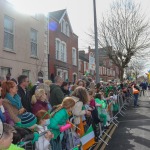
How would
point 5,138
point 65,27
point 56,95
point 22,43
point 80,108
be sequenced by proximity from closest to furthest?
point 5,138, point 80,108, point 56,95, point 22,43, point 65,27

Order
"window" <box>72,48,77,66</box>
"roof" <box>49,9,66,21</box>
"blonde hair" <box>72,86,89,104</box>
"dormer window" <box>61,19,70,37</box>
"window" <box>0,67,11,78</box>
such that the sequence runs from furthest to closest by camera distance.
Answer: "window" <box>72,48,77,66</box> → "dormer window" <box>61,19,70,37</box> → "roof" <box>49,9,66,21</box> → "window" <box>0,67,11,78</box> → "blonde hair" <box>72,86,89,104</box>

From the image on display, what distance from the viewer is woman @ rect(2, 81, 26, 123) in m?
4.89

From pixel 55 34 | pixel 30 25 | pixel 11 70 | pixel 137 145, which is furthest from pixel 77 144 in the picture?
pixel 55 34

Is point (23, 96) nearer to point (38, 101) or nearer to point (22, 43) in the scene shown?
point (38, 101)

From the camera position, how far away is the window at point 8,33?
14950 mm

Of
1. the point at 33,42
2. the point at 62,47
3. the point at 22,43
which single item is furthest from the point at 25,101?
the point at 62,47

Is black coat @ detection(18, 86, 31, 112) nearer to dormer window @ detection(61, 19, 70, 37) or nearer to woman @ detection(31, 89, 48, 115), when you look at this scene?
woman @ detection(31, 89, 48, 115)

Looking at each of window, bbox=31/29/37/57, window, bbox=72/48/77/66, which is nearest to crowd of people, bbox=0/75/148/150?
window, bbox=31/29/37/57

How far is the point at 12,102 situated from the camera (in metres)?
5.29

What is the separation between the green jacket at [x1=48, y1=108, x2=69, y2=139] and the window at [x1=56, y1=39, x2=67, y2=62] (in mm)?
18227

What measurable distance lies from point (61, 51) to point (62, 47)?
0.55m

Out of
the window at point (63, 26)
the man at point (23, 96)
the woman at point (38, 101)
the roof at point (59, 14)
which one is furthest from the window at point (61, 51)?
the woman at point (38, 101)

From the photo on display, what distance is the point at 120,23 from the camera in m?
28.3

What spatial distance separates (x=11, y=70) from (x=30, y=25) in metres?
3.96
